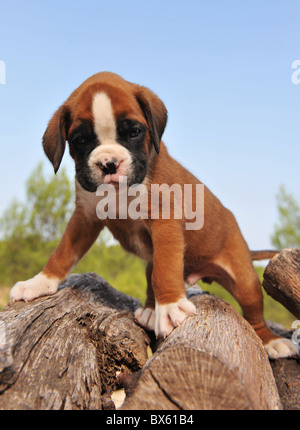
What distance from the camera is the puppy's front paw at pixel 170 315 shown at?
3535mm

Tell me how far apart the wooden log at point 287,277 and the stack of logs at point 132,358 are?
0.03ft

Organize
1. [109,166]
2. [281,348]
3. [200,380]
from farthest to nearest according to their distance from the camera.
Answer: [281,348] → [109,166] → [200,380]

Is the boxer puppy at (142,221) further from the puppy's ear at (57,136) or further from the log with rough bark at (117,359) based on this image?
the log with rough bark at (117,359)

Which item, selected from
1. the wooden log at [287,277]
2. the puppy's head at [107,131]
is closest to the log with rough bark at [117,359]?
the wooden log at [287,277]

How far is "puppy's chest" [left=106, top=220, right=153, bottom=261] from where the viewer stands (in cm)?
426

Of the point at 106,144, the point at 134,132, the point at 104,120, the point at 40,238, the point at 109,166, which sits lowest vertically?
the point at 40,238

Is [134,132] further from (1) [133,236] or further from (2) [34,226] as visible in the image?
(2) [34,226]

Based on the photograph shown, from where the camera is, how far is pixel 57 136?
3.94 metres

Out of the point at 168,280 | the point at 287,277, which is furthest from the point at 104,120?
the point at 287,277

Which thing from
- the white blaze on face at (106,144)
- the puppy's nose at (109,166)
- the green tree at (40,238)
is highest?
the white blaze on face at (106,144)

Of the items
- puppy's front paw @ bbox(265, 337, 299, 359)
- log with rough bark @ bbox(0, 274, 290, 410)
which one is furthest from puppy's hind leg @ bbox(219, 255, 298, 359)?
log with rough bark @ bbox(0, 274, 290, 410)

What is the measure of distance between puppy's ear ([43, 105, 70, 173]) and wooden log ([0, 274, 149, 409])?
1411 millimetres

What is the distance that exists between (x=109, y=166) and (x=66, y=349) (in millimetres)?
1578

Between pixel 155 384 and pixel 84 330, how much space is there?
1.69m
